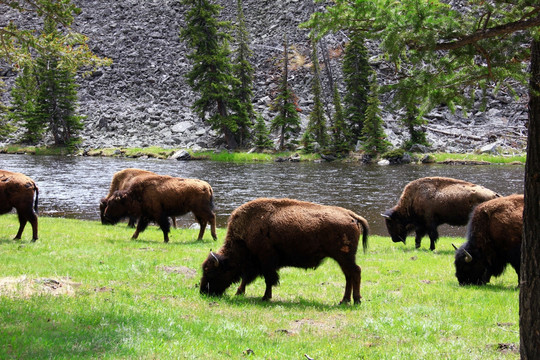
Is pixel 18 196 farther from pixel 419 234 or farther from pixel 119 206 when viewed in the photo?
pixel 419 234

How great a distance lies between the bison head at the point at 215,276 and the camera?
9.01m

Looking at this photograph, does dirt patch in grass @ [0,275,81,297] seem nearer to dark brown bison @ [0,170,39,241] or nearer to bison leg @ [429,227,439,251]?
dark brown bison @ [0,170,39,241]

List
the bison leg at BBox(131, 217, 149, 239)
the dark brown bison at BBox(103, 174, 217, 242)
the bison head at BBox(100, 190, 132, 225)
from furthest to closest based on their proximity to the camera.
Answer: the bison head at BBox(100, 190, 132, 225) < the dark brown bison at BBox(103, 174, 217, 242) < the bison leg at BBox(131, 217, 149, 239)

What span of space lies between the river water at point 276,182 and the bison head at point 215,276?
12.2 m

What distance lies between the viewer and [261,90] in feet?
218

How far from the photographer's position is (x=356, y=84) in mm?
55000

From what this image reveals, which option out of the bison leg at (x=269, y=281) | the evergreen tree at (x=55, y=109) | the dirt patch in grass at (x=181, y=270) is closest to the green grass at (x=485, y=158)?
the dirt patch in grass at (x=181, y=270)

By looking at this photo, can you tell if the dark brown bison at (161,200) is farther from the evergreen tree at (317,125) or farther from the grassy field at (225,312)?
the evergreen tree at (317,125)

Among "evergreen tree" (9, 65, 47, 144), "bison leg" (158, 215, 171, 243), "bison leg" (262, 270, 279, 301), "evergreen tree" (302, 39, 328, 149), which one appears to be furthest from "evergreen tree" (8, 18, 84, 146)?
"bison leg" (262, 270, 279, 301)

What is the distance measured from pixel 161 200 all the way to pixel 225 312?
8589mm

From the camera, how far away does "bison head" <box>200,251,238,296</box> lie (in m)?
9.01

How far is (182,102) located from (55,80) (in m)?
16.1

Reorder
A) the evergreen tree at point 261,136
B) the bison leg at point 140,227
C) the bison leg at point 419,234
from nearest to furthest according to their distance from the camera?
1. the bison leg at point 140,227
2. the bison leg at point 419,234
3. the evergreen tree at point 261,136

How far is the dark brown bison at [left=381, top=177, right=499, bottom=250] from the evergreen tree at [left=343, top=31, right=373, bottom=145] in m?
38.3
